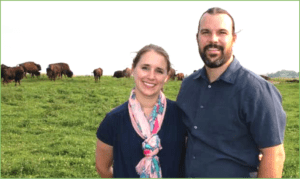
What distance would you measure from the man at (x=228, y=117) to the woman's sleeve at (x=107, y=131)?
3.37 feet

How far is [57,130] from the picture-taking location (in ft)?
56.9

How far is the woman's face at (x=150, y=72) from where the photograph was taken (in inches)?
178

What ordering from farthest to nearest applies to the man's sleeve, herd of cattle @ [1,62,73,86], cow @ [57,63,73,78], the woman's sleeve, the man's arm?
cow @ [57,63,73,78] → herd of cattle @ [1,62,73,86] → the woman's sleeve → the man's arm → the man's sleeve

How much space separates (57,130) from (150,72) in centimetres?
1388

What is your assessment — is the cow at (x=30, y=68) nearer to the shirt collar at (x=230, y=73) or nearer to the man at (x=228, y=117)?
the shirt collar at (x=230, y=73)

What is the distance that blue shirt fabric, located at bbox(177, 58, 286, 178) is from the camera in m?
4.16

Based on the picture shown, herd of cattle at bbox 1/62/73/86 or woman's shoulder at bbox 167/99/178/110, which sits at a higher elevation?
herd of cattle at bbox 1/62/73/86

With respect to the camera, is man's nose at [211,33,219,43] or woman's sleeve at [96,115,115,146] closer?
man's nose at [211,33,219,43]

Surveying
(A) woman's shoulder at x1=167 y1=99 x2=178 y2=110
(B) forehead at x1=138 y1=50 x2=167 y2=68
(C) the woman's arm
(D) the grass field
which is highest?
(B) forehead at x1=138 y1=50 x2=167 y2=68

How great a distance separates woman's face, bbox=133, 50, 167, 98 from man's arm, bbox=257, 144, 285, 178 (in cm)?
160

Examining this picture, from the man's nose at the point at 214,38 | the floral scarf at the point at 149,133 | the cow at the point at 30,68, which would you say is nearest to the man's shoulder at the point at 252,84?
the man's nose at the point at 214,38

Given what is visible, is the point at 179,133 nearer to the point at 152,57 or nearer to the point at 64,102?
the point at 152,57

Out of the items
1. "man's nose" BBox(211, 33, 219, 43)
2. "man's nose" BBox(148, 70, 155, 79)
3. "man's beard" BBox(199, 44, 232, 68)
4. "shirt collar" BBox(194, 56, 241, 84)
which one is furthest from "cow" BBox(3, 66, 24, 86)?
"man's nose" BBox(211, 33, 219, 43)

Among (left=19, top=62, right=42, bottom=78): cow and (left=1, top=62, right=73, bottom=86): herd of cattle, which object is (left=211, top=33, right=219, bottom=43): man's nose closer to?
(left=1, top=62, right=73, bottom=86): herd of cattle
